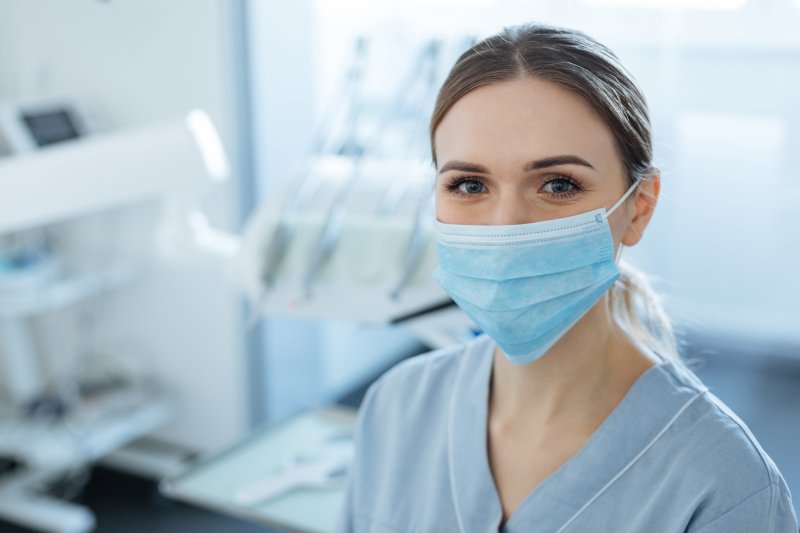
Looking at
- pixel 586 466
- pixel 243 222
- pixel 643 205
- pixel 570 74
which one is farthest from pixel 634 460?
pixel 243 222

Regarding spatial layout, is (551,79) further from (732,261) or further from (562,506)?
(732,261)

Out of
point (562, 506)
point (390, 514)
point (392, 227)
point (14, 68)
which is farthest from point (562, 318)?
point (14, 68)

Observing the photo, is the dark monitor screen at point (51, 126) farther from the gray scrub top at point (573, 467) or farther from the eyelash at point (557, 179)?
the eyelash at point (557, 179)

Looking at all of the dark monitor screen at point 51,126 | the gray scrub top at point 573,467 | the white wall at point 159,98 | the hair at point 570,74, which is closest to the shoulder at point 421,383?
the gray scrub top at point 573,467

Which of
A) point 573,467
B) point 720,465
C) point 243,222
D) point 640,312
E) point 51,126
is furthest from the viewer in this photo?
point 243,222

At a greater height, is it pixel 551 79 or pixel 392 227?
pixel 551 79

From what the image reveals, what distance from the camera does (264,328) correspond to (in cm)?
271

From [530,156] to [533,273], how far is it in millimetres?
131

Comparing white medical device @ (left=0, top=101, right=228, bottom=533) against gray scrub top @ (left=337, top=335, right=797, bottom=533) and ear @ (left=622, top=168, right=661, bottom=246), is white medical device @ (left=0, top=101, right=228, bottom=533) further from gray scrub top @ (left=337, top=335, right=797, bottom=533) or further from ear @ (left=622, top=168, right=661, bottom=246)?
ear @ (left=622, top=168, right=661, bottom=246)

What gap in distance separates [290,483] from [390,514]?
0.38 meters

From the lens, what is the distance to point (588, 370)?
107 cm

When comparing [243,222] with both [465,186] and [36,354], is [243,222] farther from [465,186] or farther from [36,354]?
[465,186]

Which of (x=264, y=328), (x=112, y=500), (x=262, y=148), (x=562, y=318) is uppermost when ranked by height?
(x=562, y=318)

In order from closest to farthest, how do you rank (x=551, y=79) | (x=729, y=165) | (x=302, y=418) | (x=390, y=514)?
(x=551, y=79) < (x=390, y=514) < (x=302, y=418) < (x=729, y=165)
